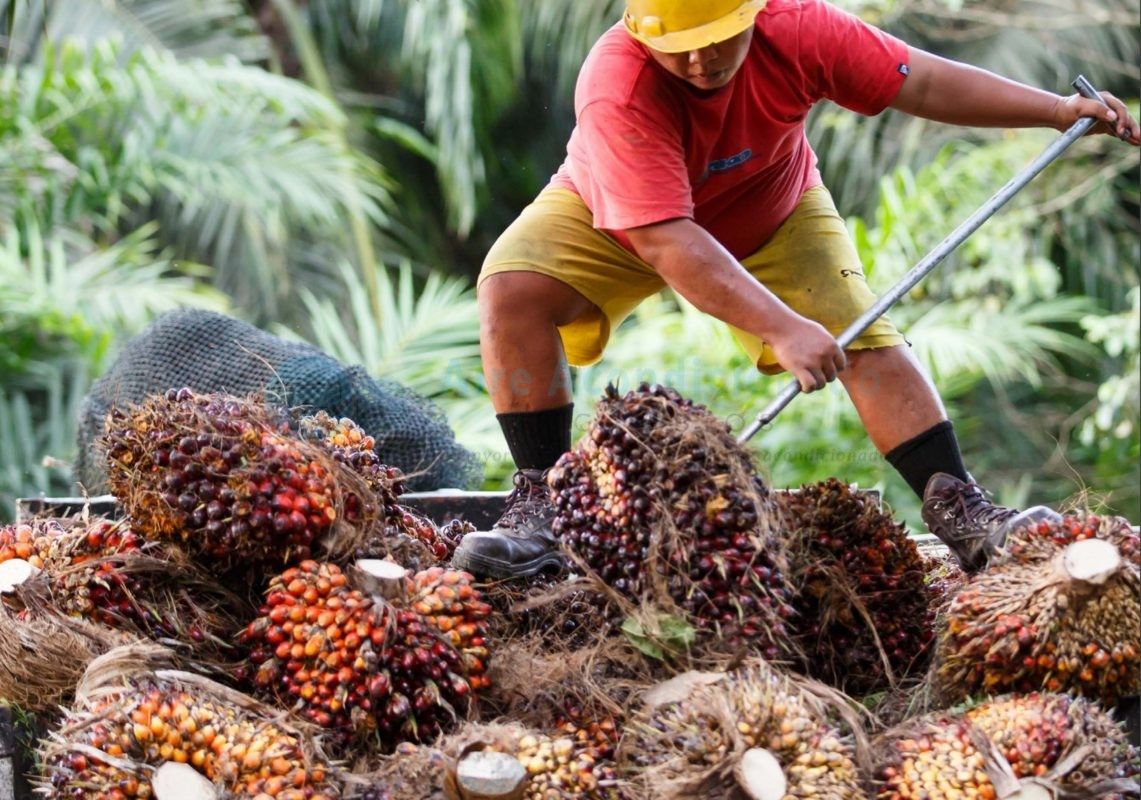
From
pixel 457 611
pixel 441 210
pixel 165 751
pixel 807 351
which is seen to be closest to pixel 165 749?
pixel 165 751

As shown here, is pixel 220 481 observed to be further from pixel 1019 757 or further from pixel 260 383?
pixel 260 383

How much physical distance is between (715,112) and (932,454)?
868 mm

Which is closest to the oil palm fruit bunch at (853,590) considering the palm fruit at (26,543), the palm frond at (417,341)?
the palm fruit at (26,543)

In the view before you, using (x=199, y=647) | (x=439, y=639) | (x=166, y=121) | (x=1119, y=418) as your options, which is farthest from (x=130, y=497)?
(x=1119, y=418)

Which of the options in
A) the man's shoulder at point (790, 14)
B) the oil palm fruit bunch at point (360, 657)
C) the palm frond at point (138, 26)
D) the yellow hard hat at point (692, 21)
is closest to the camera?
the oil palm fruit bunch at point (360, 657)

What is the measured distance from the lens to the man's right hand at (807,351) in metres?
2.65

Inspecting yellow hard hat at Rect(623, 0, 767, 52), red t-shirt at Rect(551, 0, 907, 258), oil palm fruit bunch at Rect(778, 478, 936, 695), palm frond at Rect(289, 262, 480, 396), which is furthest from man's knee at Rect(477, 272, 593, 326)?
palm frond at Rect(289, 262, 480, 396)

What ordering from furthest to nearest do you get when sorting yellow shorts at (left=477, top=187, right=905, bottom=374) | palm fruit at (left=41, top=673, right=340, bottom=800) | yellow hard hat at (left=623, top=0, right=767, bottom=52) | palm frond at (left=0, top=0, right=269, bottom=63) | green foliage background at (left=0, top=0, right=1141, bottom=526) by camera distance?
palm frond at (left=0, top=0, right=269, bottom=63), green foliage background at (left=0, top=0, right=1141, bottom=526), yellow shorts at (left=477, top=187, right=905, bottom=374), yellow hard hat at (left=623, top=0, right=767, bottom=52), palm fruit at (left=41, top=673, right=340, bottom=800)

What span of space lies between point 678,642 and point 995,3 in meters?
8.16

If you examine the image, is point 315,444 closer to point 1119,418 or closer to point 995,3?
point 1119,418

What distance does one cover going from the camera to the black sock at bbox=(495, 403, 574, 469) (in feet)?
10.2

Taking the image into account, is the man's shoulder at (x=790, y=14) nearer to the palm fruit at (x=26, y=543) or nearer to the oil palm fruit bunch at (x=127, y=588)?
the oil palm fruit bunch at (x=127, y=588)

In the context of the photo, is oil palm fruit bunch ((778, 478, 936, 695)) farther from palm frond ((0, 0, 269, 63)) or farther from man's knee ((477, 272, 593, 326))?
palm frond ((0, 0, 269, 63))

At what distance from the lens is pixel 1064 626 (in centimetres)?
229
